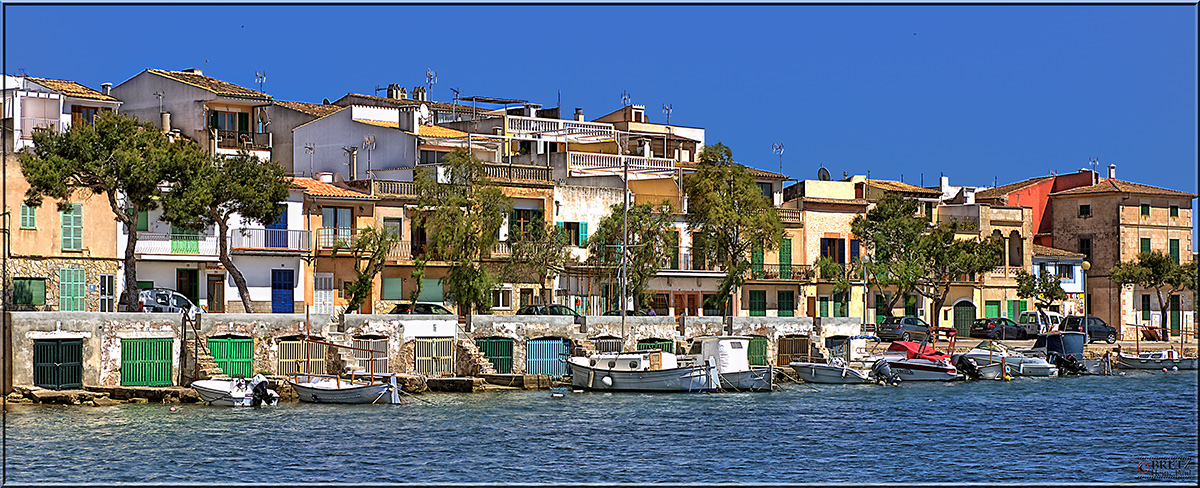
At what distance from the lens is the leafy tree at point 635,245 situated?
66000 mm

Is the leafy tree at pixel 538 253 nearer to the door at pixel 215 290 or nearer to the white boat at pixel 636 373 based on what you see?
the white boat at pixel 636 373

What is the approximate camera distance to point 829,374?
6091 cm

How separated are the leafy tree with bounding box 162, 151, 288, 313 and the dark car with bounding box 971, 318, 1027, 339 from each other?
127ft

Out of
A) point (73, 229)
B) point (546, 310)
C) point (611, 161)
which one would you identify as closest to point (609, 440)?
point (546, 310)

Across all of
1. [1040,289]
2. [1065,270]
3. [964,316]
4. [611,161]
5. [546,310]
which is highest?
[611,161]

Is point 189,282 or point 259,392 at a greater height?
point 189,282

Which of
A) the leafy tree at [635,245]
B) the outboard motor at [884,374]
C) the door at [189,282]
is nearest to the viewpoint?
the door at [189,282]

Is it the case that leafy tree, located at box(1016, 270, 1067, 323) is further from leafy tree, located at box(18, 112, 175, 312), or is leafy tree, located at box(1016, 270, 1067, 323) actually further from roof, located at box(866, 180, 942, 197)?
leafy tree, located at box(18, 112, 175, 312)

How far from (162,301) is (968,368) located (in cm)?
3260

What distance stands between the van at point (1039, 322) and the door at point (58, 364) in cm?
4769

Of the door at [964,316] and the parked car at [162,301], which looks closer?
the parked car at [162,301]

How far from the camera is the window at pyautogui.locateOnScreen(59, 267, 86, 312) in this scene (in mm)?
54250

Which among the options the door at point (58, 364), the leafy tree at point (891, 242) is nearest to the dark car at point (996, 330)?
the leafy tree at point (891, 242)

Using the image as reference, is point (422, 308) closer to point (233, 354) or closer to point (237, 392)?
point (233, 354)
